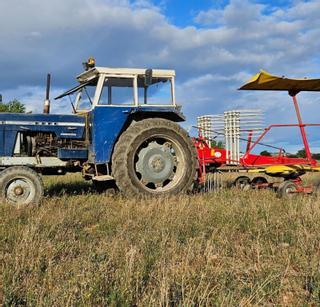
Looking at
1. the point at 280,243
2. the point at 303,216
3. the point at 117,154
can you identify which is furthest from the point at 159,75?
the point at 280,243

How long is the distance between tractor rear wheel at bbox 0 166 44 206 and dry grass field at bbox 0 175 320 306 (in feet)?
2.95

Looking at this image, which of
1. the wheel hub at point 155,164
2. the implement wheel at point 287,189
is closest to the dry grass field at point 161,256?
the wheel hub at point 155,164

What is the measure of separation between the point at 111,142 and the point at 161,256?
4126 mm

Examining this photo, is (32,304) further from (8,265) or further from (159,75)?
(159,75)

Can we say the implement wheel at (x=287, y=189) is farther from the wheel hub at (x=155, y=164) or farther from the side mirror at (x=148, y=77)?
the side mirror at (x=148, y=77)

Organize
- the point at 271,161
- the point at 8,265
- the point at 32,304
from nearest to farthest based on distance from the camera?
the point at 32,304 < the point at 8,265 < the point at 271,161

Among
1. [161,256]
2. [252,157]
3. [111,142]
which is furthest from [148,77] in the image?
[161,256]

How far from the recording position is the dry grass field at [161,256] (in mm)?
2756

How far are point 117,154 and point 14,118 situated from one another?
6.11 feet

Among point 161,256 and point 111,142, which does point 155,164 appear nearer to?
point 111,142

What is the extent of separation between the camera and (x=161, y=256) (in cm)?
353

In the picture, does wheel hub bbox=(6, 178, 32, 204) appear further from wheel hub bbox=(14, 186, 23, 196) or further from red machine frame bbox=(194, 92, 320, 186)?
red machine frame bbox=(194, 92, 320, 186)

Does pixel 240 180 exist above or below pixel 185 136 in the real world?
below

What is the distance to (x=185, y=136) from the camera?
780 centimetres
